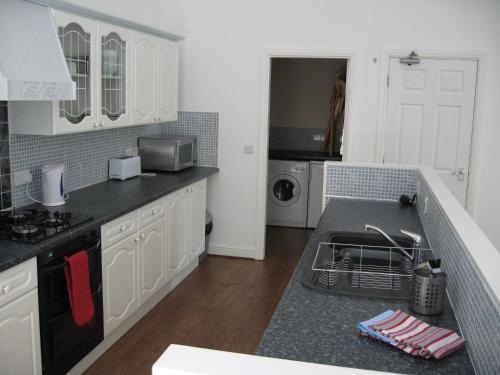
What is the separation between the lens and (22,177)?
3.32 metres

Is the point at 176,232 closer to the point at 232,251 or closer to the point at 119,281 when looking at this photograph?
the point at 119,281

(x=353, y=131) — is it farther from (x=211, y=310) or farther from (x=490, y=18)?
(x=211, y=310)

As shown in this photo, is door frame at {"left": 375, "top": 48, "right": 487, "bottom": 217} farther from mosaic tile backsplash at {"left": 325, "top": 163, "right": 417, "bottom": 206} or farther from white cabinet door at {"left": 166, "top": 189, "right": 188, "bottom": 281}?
white cabinet door at {"left": 166, "top": 189, "right": 188, "bottom": 281}

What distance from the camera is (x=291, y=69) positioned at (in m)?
7.27

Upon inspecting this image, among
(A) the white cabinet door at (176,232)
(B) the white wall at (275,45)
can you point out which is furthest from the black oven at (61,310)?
(B) the white wall at (275,45)

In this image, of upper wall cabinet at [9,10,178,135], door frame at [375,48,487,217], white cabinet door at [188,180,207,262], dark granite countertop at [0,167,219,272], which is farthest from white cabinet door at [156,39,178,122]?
door frame at [375,48,487,217]

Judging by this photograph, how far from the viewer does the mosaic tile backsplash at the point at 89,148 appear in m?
3.35

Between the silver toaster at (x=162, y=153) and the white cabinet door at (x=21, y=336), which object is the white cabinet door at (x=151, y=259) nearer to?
the silver toaster at (x=162, y=153)

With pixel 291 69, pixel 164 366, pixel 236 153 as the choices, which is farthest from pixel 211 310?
pixel 291 69

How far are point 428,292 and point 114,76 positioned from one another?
2.80 metres

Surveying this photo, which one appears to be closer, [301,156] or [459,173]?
[459,173]

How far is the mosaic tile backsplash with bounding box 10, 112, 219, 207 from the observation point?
3348mm

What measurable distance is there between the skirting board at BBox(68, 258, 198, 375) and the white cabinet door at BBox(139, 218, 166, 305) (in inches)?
5.7

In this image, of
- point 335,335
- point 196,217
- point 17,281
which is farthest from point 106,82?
point 335,335
